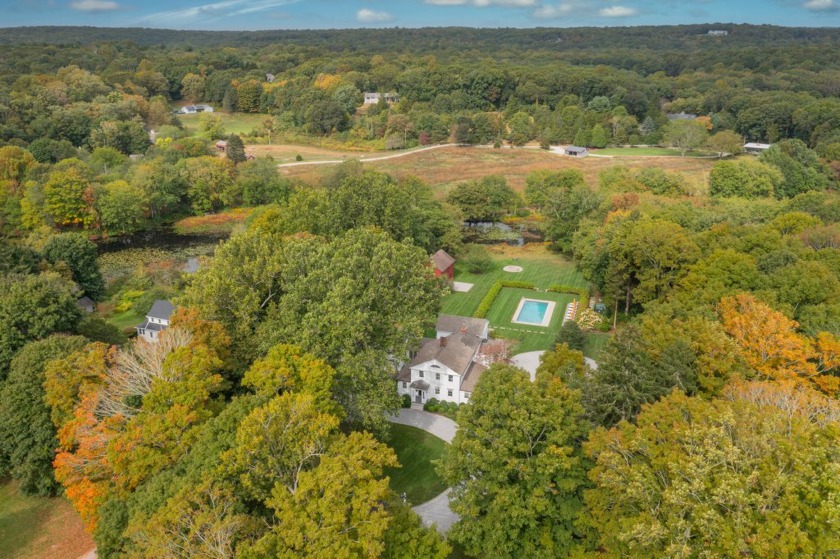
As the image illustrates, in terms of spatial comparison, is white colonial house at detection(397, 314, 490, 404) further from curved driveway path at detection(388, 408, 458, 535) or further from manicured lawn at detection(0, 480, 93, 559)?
manicured lawn at detection(0, 480, 93, 559)

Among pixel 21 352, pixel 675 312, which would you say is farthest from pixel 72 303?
pixel 675 312

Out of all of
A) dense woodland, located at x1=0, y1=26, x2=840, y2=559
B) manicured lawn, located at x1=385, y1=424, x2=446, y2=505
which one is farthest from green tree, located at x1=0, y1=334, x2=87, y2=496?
manicured lawn, located at x1=385, y1=424, x2=446, y2=505

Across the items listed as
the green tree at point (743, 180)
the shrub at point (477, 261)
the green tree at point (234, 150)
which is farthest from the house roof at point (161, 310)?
the green tree at point (743, 180)

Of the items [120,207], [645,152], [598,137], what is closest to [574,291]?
[120,207]

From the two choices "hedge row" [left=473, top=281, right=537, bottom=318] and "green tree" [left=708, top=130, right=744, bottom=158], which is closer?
"hedge row" [left=473, top=281, right=537, bottom=318]

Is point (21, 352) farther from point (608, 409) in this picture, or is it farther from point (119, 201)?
point (119, 201)

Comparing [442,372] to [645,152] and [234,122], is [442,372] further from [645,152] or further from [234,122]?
[234,122]
